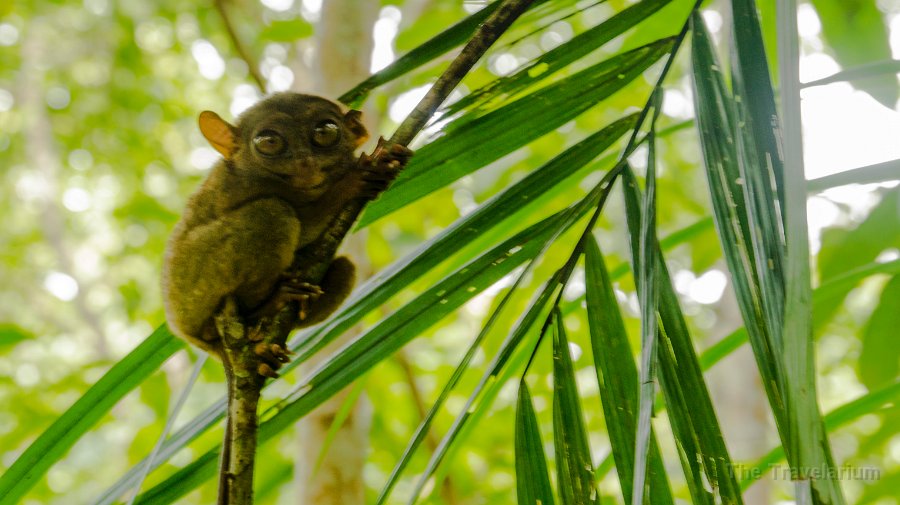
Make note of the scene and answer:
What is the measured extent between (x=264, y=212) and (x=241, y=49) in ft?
8.35

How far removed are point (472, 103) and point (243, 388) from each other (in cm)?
72

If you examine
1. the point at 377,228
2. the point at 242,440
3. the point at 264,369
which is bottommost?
the point at 242,440

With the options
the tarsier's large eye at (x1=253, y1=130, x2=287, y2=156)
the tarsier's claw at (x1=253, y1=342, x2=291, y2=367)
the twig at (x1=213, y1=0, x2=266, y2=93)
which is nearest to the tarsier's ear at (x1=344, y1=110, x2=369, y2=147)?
the tarsier's large eye at (x1=253, y1=130, x2=287, y2=156)

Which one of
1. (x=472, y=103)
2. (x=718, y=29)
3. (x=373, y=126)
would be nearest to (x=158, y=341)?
(x=472, y=103)

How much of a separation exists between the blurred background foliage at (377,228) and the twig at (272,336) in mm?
303

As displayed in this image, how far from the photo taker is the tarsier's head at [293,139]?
2.26 m

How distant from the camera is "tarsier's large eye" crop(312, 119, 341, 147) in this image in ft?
7.36

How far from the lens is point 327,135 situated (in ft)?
7.38

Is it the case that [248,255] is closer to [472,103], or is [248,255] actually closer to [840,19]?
[472,103]

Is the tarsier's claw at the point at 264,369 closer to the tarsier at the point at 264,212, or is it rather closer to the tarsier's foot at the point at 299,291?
the tarsier's foot at the point at 299,291

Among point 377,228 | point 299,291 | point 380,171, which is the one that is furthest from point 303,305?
point 377,228

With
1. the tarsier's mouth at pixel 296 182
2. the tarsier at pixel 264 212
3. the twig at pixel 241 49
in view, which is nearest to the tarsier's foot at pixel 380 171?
the tarsier at pixel 264 212

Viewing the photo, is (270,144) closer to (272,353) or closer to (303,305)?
(303,305)

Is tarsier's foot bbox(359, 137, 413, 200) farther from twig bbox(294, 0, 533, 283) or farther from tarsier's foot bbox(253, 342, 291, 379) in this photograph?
tarsier's foot bbox(253, 342, 291, 379)
